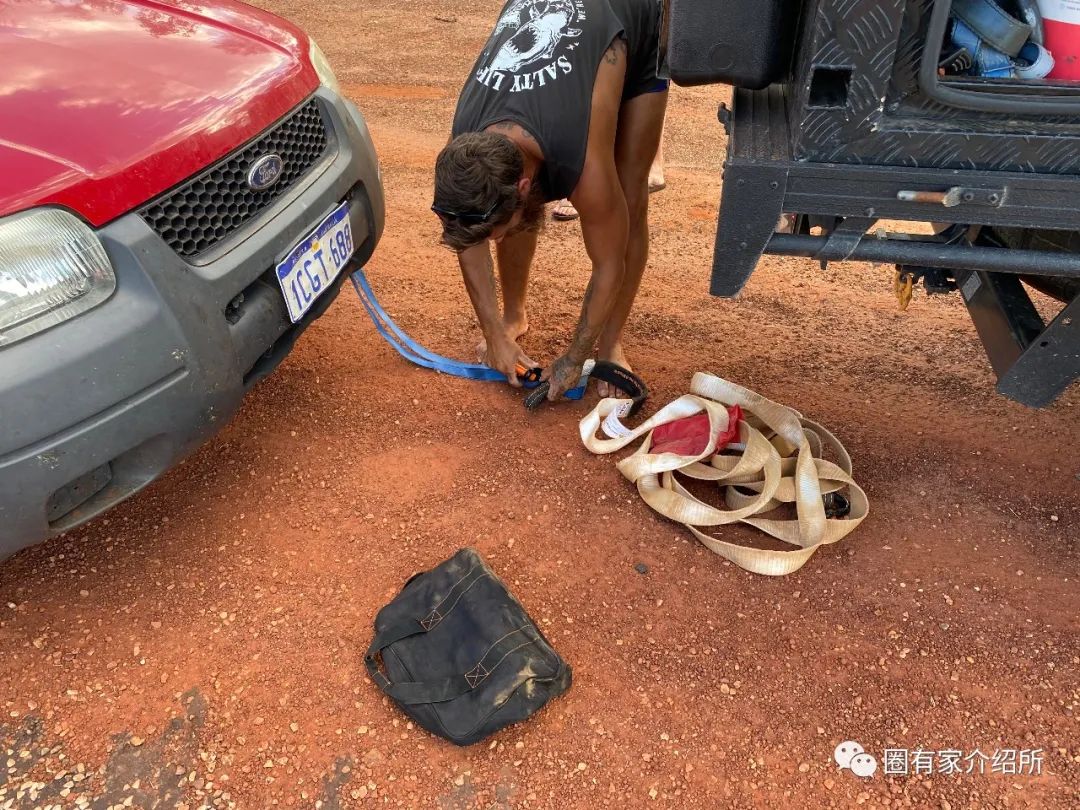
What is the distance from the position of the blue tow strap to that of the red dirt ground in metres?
0.06

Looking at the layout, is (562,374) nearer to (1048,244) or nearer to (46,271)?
(1048,244)

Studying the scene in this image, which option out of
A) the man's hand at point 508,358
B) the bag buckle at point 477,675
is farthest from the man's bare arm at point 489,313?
the bag buckle at point 477,675

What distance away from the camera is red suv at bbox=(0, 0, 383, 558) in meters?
1.83

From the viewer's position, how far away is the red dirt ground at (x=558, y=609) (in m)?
2.00

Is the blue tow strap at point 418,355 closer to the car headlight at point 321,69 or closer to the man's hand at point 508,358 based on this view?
the man's hand at point 508,358

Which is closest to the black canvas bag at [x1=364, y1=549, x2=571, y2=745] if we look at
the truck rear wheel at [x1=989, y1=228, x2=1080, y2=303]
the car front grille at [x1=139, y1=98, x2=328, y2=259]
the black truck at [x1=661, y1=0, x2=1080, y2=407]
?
the black truck at [x1=661, y1=0, x2=1080, y2=407]

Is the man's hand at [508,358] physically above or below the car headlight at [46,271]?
below

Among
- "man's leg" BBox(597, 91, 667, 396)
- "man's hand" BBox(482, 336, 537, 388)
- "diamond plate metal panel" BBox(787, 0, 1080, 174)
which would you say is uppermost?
"diamond plate metal panel" BBox(787, 0, 1080, 174)

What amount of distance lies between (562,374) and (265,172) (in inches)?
52.3

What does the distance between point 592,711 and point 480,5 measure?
1088cm

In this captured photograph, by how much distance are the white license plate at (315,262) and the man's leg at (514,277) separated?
933 mm

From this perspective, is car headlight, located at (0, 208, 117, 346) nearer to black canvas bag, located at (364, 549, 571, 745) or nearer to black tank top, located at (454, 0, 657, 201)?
black canvas bag, located at (364, 549, 571, 745)

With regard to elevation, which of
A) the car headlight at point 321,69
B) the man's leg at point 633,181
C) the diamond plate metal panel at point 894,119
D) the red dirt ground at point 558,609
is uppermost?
the diamond plate metal panel at point 894,119

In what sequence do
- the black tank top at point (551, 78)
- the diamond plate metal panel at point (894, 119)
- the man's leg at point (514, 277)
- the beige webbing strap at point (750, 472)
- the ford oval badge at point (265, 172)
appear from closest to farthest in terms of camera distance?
1. the diamond plate metal panel at point (894, 119)
2. the ford oval badge at point (265, 172)
3. the beige webbing strap at point (750, 472)
4. the black tank top at point (551, 78)
5. the man's leg at point (514, 277)
